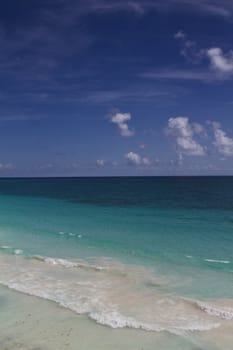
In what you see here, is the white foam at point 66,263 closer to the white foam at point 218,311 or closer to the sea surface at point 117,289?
the sea surface at point 117,289

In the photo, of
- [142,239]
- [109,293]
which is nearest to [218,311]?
[109,293]

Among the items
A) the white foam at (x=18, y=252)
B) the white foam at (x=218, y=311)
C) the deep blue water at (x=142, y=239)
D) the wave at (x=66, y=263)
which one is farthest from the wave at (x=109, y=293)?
the deep blue water at (x=142, y=239)

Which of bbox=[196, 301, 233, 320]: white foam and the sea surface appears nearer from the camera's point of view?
the sea surface

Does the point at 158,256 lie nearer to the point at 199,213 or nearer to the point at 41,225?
the point at 41,225

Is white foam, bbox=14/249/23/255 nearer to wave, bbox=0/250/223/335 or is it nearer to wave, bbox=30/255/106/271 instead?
wave, bbox=0/250/223/335

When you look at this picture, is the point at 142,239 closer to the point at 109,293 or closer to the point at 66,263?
the point at 66,263

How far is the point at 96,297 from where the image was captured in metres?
16.2

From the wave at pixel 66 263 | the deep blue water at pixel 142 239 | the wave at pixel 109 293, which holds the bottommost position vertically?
the wave at pixel 109 293

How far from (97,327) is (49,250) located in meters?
13.4

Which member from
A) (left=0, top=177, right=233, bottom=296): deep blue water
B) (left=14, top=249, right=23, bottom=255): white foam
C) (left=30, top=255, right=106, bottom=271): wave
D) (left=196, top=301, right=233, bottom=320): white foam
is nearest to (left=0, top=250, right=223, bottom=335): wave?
(left=30, top=255, right=106, bottom=271): wave

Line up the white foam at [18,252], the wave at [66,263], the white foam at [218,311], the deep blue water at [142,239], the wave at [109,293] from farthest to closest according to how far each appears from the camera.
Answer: the white foam at [18,252], the deep blue water at [142,239], the wave at [66,263], the white foam at [218,311], the wave at [109,293]

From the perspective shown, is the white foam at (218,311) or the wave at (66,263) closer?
the white foam at (218,311)

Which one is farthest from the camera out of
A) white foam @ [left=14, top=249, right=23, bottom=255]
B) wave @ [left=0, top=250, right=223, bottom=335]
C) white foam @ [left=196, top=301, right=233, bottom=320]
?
white foam @ [left=14, top=249, right=23, bottom=255]

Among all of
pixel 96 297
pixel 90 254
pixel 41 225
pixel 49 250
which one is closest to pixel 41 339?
pixel 96 297
